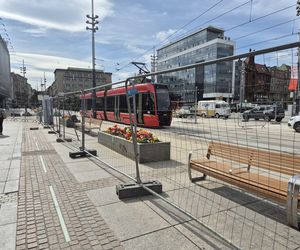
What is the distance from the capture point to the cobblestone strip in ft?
9.62

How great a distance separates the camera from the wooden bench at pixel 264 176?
3010 millimetres

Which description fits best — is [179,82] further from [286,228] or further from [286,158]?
[286,228]

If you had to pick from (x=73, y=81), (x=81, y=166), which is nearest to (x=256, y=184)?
(x=81, y=166)

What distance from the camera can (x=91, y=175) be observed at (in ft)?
18.4

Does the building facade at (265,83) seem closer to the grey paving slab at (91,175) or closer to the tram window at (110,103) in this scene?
the grey paving slab at (91,175)

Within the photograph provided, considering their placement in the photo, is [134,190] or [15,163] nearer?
[134,190]

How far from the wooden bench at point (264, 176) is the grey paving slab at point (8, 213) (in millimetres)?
3145

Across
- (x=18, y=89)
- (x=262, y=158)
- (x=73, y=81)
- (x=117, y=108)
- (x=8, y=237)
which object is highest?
(x=18, y=89)

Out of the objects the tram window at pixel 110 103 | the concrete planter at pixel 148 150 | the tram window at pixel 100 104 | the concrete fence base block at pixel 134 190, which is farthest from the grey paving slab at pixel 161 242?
the tram window at pixel 100 104

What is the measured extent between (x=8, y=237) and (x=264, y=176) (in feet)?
12.6

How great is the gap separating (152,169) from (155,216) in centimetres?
256

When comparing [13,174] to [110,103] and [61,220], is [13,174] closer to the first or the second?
[61,220]

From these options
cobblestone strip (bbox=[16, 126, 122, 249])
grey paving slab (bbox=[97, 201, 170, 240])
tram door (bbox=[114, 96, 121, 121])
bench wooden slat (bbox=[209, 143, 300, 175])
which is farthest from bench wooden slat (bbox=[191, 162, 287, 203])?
tram door (bbox=[114, 96, 121, 121])

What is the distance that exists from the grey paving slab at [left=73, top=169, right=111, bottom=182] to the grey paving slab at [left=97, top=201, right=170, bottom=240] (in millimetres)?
1577
